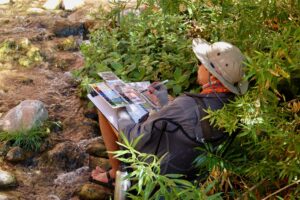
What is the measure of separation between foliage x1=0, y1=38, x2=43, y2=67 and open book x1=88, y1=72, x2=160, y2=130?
3.17 m

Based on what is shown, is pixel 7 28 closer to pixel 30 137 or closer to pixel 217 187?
pixel 30 137

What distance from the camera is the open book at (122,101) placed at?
10.3 ft

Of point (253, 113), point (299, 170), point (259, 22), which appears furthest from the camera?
point (259, 22)

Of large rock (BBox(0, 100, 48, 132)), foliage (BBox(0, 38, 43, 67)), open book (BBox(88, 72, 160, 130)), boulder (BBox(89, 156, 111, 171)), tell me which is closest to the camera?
open book (BBox(88, 72, 160, 130))

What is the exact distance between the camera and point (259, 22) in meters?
2.56

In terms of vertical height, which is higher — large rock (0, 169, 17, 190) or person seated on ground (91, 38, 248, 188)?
person seated on ground (91, 38, 248, 188)

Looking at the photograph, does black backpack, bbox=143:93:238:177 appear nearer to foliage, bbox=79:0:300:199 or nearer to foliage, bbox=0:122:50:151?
foliage, bbox=79:0:300:199

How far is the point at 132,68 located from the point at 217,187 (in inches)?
102

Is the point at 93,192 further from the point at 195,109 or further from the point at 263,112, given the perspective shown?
the point at 263,112

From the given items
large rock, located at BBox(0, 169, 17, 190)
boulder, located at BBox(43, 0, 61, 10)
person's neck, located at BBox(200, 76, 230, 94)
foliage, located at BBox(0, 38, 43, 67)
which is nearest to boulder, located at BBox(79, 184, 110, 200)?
large rock, located at BBox(0, 169, 17, 190)

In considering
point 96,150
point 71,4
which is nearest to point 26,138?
point 96,150

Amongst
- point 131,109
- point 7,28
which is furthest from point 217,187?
point 7,28

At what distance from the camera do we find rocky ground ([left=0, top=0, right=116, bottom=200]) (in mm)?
4078

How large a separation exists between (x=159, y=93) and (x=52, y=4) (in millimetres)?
6096
